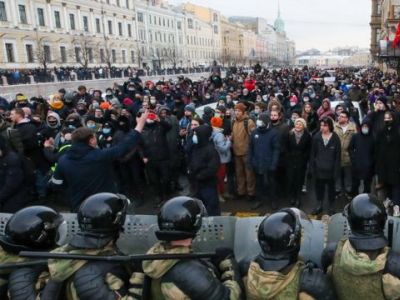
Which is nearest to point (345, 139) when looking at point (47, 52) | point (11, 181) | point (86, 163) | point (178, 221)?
point (86, 163)

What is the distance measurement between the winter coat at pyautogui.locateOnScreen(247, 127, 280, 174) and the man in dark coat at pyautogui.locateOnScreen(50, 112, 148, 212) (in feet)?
8.81

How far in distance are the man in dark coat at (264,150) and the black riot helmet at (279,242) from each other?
430 cm

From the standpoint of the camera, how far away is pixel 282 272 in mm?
2348

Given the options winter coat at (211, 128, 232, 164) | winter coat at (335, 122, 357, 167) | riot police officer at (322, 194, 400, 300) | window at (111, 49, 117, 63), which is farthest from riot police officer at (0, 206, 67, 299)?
window at (111, 49, 117, 63)

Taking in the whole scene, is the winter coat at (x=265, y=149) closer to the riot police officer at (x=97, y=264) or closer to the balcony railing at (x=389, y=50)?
the riot police officer at (x=97, y=264)

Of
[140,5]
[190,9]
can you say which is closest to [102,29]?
[140,5]

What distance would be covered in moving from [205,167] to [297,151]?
60.4 inches

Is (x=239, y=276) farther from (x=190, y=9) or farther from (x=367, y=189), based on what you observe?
(x=190, y=9)

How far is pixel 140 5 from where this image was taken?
74.4 meters

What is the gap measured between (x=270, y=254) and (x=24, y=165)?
376cm

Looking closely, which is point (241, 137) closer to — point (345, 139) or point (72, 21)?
point (345, 139)

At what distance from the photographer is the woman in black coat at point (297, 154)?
6660mm

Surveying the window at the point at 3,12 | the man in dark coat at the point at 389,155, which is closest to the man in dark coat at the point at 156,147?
the man in dark coat at the point at 389,155

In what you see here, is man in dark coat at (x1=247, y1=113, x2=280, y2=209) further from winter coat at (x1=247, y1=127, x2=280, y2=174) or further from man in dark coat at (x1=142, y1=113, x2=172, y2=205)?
man in dark coat at (x1=142, y1=113, x2=172, y2=205)
